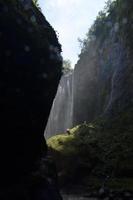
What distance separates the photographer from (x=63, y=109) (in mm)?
51625

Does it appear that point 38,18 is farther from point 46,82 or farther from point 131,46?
point 131,46

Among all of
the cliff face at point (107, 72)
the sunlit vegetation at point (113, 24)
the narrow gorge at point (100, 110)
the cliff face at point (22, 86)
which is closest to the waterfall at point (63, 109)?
the narrow gorge at point (100, 110)

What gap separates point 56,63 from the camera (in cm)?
1358

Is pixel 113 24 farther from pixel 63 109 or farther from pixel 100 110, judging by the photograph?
pixel 63 109

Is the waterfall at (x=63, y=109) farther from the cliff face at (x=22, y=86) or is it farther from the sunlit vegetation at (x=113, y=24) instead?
the cliff face at (x=22, y=86)

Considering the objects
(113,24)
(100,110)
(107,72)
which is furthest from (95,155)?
(113,24)

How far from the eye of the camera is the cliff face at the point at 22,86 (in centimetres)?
1152

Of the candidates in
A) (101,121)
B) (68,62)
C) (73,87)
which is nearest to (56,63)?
(101,121)

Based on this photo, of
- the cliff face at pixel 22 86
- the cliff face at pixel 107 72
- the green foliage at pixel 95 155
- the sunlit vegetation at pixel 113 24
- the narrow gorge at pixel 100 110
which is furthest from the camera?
the sunlit vegetation at pixel 113 24

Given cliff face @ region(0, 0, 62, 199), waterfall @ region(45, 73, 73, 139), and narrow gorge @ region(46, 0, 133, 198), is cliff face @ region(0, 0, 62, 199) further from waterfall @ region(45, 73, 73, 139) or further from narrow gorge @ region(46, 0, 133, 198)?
waterfall @ region(45, 73, 73, 139)

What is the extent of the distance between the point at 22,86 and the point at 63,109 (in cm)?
3973

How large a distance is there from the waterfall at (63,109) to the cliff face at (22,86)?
115ft

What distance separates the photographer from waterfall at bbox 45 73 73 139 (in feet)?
163

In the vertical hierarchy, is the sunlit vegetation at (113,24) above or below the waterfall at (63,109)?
above
